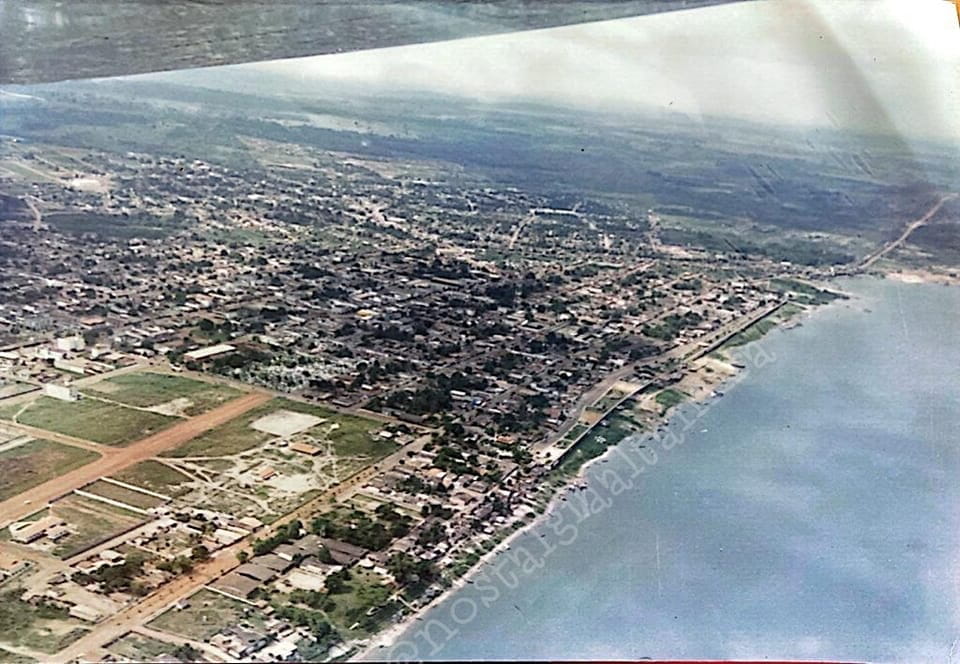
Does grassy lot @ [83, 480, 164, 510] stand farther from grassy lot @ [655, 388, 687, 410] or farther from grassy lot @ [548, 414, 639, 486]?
grassy lot @ [655, 388, 687, 410]

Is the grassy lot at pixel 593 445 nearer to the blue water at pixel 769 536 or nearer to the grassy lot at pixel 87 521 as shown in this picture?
the blue water at pixel 769 536

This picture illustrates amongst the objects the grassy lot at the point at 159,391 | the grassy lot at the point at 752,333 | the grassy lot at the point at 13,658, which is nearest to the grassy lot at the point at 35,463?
the grassy lot at the point at 159,391

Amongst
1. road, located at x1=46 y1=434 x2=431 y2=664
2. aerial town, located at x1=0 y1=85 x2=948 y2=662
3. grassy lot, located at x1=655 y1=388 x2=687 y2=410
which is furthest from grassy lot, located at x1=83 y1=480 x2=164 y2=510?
grassy lot, located at x1=655 y1=388 x2=687 y2=410

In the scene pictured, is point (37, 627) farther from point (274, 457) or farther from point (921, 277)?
point (921, 277)

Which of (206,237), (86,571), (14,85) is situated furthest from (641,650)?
(14,85)

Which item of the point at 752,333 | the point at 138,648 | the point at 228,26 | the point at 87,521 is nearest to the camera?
the point at 138,648

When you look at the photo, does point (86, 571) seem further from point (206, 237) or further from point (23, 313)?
point (206, 237)

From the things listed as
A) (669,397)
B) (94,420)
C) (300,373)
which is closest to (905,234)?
(669,397)
